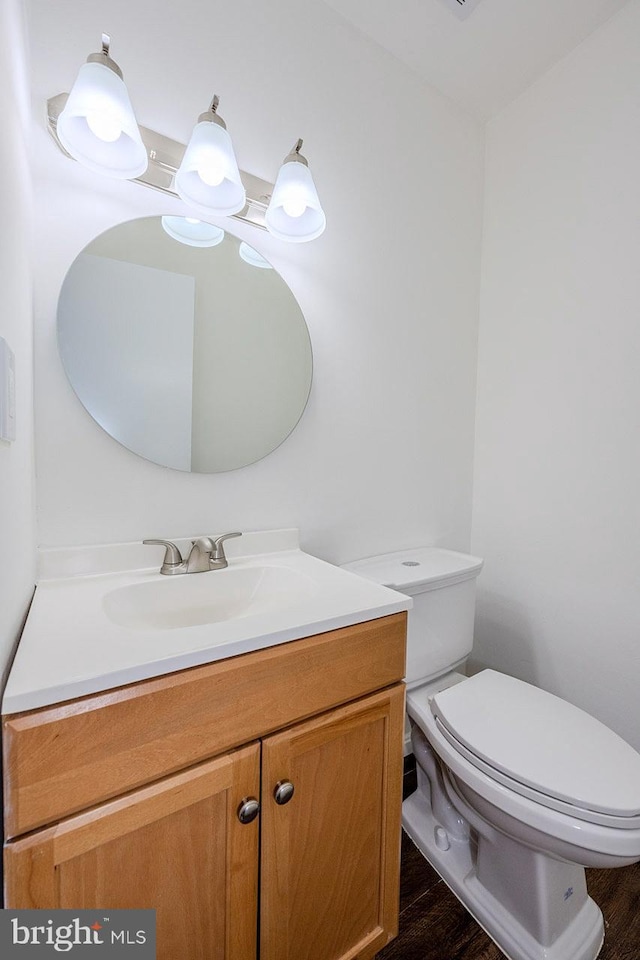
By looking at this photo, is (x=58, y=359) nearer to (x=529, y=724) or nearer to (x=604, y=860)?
(x=529, y=724)

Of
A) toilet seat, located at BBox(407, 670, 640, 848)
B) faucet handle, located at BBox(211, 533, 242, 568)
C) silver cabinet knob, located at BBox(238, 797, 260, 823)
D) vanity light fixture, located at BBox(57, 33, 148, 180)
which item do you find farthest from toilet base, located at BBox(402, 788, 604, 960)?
vanity light fixture, located at BBox(57, 33, 148, 180)

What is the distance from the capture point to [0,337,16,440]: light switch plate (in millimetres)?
594

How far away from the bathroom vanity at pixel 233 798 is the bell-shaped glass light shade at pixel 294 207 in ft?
3.37

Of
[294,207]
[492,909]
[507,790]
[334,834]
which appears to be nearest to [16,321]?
[294,207]

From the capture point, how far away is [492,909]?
41.8 inches

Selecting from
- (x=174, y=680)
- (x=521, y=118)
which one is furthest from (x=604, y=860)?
(x=521, y=118)

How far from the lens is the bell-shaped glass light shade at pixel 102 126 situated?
854mm

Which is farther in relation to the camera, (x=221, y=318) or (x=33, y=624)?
(x=221, y=318)

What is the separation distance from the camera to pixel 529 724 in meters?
1.06

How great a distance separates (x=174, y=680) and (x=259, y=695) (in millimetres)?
153

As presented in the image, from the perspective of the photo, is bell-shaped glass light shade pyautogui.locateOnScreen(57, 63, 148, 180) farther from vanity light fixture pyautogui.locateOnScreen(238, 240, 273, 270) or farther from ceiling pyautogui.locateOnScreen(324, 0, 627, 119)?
ceiling pyautogui.locateOnScreen(324, 0, 627, 119)

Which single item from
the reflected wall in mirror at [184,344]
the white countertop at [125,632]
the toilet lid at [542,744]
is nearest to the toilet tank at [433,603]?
the toilet lid at [542,744]

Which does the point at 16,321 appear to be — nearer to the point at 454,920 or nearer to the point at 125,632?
the point at 125,632

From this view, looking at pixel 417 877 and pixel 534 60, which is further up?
pixel 534 60
